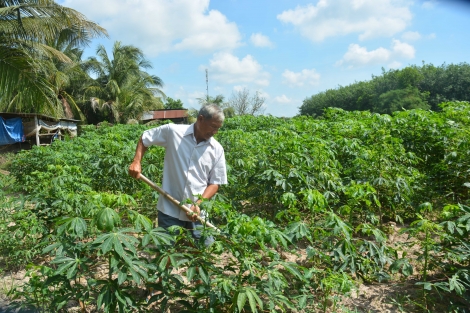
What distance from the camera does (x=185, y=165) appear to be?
8.68ft

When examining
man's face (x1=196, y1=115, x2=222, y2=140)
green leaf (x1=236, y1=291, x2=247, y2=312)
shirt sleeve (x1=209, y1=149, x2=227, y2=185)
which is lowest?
green leaf (x1=236, y1=291, x2=247, y2=312)

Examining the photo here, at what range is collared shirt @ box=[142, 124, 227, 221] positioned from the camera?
2.64m

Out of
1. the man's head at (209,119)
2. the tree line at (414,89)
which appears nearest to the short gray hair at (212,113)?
the man's head at (209,119)

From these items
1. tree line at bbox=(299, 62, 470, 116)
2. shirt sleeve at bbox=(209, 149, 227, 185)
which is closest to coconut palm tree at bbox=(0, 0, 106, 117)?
shirt sleeve at bbox=(209, 149, 227, 185)

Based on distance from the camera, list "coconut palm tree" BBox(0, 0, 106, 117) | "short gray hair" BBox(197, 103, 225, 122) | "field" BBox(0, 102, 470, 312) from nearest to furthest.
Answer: "field" BBox(0, 102, 470, 312) < "short gray hair" BBox(197, 103, 225, 122) < "coconut palm tree" BBox(0, 0, 106, 117)

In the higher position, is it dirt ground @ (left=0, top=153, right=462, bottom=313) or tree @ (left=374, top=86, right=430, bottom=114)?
tree @ (left=374, top=86, right=430, bottom=114)

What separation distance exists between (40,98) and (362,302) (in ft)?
24.1

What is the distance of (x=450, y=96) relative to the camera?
25938 millimetres

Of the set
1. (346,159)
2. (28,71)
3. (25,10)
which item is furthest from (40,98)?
(346,159)

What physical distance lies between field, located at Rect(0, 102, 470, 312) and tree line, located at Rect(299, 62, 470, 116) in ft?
63.1

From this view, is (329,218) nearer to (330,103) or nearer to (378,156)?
(378,156)

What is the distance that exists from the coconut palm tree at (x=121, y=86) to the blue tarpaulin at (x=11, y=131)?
841cm

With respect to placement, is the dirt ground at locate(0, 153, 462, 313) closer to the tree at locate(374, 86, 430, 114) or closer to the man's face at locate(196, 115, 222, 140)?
the man's face at locate(196, 115, 222, 140)

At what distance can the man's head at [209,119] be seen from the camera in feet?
8.25
